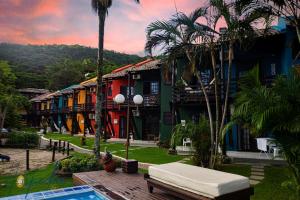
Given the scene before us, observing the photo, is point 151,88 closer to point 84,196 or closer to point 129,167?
point 129,167

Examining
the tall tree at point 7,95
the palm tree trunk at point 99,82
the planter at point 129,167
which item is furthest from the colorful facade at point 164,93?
the tall tree at point 7,95

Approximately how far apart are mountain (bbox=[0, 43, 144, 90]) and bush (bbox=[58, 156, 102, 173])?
1629 inches

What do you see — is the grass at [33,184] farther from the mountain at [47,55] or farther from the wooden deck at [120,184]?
the mountain at [47,55]

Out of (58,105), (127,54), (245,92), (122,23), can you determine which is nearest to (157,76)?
(122,23)

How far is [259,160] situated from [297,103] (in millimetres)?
7381

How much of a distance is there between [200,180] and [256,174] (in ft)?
17.6

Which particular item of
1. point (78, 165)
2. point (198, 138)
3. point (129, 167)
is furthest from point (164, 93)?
point (129, 167)

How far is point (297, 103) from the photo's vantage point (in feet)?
20.2

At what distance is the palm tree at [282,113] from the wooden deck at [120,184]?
2.81 metres

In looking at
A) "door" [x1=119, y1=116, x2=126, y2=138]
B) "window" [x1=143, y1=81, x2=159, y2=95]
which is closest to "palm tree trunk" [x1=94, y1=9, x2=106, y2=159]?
"window" [x1=143, y1=81, x2=159, y2=95]

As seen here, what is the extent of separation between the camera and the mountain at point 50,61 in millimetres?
60125

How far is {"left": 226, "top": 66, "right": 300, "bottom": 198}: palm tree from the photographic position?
237 inches

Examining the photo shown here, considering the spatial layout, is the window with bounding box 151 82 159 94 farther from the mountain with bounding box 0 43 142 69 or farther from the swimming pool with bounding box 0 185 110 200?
the mountain with bounding box 0 43 142 69

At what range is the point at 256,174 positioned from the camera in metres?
10.0
